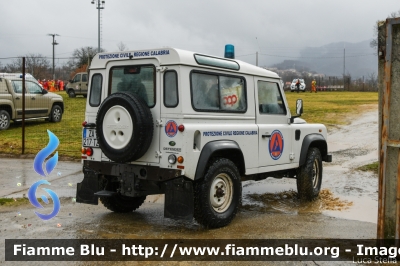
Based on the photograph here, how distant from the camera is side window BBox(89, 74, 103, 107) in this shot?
6.98 meters

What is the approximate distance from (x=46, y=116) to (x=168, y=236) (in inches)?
580

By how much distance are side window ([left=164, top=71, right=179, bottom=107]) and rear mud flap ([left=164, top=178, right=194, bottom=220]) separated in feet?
3.24

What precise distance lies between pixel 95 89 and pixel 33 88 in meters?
12.9

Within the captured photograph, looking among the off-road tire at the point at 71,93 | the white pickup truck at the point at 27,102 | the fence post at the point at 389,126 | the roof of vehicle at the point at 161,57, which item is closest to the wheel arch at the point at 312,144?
the roof of vehicle at the point at 161,57

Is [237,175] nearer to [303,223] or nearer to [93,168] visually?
[303,223]

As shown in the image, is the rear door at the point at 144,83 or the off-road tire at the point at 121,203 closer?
the rear door at the point at 144,83

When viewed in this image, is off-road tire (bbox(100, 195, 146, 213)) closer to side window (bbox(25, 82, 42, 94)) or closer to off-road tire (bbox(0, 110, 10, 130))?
off-road tire (bbox(0, 110, 10, 130))

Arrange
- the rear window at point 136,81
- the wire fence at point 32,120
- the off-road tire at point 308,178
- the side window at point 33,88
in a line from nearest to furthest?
1. the rear window at point 136,81
2. the off-road tire at point 308,178
3. the wire fence at point 32,120
4. the side window at point 33,88

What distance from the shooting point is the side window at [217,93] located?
6410 millimetres

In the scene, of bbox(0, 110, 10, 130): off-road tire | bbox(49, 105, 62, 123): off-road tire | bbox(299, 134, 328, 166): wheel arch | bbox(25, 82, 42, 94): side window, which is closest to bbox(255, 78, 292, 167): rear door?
bbox(299, 134, 328, 166): wheel arch

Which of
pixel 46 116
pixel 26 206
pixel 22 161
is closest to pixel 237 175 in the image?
pixel 26 206

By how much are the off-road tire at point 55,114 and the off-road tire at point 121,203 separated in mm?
13487

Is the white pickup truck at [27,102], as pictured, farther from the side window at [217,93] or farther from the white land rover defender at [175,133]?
the side window at [217,93]

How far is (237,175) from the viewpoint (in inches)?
265
